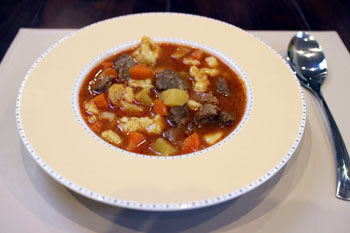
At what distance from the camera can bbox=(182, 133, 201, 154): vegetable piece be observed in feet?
6.04

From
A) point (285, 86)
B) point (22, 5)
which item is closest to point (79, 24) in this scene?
point (22, 5)

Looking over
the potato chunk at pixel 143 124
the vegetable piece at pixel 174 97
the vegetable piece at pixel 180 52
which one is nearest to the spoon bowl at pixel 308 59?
the vegetable piece at pixel 180 52

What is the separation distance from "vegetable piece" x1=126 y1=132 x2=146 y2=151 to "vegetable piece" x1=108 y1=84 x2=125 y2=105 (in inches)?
13.3

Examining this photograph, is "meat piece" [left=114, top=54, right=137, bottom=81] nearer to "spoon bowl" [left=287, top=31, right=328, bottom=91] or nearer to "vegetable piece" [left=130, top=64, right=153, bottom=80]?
"vegetable piece" [left=130, top=64, right=153, bottom=80]

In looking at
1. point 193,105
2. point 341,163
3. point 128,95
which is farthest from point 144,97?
point 341,163

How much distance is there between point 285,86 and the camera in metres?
2.06

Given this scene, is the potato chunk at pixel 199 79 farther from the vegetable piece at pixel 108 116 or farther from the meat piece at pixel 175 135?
the vegetable piece at pixel 108 116

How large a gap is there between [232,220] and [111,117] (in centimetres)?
94

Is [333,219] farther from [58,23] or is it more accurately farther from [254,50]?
[58,23]

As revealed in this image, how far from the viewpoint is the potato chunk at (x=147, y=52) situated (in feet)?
7.96

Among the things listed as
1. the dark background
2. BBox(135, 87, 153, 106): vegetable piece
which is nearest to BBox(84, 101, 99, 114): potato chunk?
BBox(135, 87, 153, 106): vegetable piece

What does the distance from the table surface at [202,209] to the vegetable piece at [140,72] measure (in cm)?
83

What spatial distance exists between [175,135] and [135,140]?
0.23 m

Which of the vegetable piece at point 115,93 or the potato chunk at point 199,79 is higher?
the potato chunk at point 199,79
